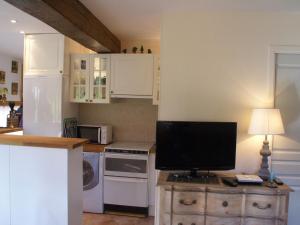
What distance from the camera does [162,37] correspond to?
2.61 meters

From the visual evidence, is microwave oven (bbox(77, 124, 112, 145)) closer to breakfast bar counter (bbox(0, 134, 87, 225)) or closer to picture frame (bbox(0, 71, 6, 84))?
breakfast bar counter (bbox(0, 134, 87, 225))

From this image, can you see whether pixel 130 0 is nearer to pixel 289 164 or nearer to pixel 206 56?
pixel 206 56

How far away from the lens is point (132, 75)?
3.49m

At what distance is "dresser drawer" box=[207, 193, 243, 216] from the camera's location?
7.13ft

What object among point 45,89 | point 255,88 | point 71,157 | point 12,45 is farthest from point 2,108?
point 255,88

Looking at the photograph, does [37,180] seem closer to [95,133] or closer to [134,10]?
[95,133]

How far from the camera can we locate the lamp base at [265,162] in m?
2.39

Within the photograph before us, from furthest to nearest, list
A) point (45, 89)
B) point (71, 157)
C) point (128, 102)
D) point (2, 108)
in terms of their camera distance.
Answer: point (2, 108) < point (128, 102) < point (45, 89) < point (71, 157)

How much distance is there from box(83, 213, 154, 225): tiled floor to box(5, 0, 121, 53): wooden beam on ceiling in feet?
7.07

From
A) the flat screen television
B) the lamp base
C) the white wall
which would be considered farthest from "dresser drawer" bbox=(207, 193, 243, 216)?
the white wall

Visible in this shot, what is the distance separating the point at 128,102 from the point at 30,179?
2030 millimetres

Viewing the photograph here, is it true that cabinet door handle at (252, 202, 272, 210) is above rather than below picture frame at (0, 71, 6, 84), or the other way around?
below

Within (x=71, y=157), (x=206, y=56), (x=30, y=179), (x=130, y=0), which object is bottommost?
(x=30, y=179)

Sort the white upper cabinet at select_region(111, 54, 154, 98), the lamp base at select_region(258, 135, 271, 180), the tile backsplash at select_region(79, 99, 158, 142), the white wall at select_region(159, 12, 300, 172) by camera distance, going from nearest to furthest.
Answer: the lamp base at select_region(258, 135, 271, 180) → the white wall at select_region(159, 12, 300, 172) → the white upper cabinet at select_region(111, 54, 154, 98) → the tile backsplash at select_region(79, 99, 158, 142)
